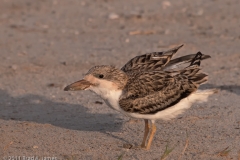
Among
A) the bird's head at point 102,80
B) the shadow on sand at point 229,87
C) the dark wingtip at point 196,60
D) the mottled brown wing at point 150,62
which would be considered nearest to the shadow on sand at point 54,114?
the mottled brown wing at point 150,62

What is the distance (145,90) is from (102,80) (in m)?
0.52

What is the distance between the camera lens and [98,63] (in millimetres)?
10711

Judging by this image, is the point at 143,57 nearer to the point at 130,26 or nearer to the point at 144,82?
the point at 144,82

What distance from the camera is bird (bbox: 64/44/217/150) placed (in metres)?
6.80

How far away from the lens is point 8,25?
13.5m

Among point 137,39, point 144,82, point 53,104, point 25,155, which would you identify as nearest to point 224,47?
point 137,39

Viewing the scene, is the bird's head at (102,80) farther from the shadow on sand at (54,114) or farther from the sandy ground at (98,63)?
the shadow on sand at (54,114)

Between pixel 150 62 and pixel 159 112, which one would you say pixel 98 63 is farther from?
pixel 159 112

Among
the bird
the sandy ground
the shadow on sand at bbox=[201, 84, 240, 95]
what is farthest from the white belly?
the shadow on sand at bbox=[201, 84, 240, 95]

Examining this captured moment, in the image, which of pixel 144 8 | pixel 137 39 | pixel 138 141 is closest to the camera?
pixel 138 141

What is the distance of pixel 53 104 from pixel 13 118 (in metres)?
0.79

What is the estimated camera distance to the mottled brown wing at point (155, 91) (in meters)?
6.78

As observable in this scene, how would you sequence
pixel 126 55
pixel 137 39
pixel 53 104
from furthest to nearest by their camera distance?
1. pixel 137 39
2. pixel 126 55
3. pixel 53 104

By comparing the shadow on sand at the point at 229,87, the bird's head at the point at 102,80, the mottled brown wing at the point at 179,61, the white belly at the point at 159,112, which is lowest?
the shadow on sand at the point at 229,87
